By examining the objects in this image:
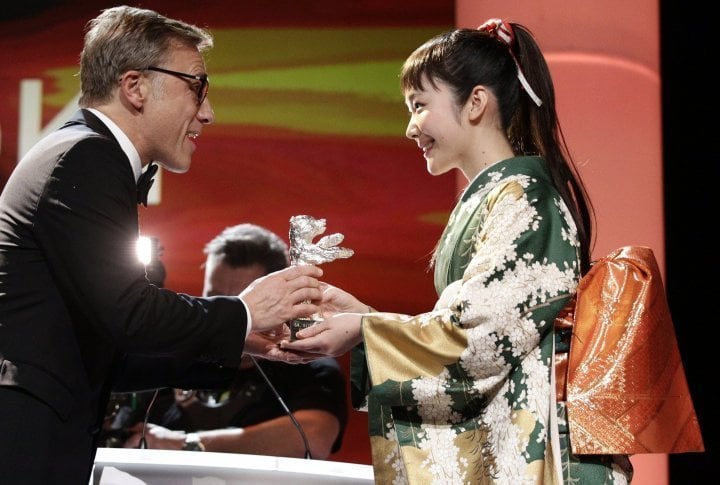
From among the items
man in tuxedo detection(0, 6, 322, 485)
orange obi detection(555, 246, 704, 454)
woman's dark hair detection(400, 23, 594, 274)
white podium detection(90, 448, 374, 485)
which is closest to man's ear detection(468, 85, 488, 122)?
woman's dark hair detection(400, 23, 594, 274)

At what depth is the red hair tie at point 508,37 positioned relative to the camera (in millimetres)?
1981

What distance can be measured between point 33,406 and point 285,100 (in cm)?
242

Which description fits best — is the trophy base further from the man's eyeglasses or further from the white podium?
the man's eyeglasses

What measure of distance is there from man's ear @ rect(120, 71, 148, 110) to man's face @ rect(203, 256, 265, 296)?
4.34ft

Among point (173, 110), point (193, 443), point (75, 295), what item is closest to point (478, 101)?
point (173, 110)

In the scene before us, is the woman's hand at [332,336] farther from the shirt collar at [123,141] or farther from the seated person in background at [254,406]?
the seated person in background at [254,406]

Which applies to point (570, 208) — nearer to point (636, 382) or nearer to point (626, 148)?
point (636, 382)

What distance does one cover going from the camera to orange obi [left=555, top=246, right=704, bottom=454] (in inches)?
67.9

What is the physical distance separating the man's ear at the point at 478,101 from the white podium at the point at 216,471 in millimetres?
815

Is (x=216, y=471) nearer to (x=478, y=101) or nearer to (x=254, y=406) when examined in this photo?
(x=478, y=101)

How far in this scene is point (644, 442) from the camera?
A: 1.74 meters

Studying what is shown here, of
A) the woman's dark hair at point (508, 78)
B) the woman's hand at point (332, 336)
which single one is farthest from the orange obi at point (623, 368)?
the woman's hand at point (332, 336)

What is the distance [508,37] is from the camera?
203cm

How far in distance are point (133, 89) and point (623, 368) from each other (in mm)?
1162
